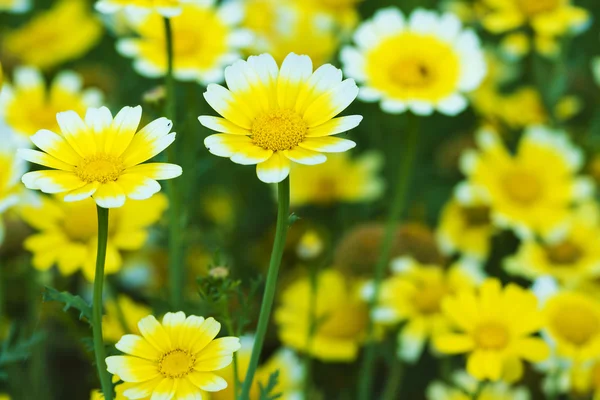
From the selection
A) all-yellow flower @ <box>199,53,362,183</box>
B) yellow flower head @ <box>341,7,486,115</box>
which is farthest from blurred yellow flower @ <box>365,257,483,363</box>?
all-yellow flower @ <box>199,53,362,183</box>

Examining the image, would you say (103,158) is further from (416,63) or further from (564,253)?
(564,253)

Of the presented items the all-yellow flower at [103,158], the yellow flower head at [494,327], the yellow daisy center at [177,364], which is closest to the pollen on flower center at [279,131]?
the all-yellow flower at [103,158]

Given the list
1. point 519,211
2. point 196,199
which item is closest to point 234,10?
point 196,199

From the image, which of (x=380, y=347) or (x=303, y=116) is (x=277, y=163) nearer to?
(x=303, y=116)

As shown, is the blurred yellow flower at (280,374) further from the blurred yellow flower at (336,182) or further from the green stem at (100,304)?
the blurred yellow flower at (336,182)

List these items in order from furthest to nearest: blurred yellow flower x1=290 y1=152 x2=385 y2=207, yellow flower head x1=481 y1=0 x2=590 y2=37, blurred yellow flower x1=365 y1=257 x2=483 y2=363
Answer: blurred yellow flower x1=290 y1=152 x2=385 y2=207
yellow flower head x1=481 y1=0 x2=590 y2=37
blurred yellow flower x1=365 y1=257 x2=483 y2=363

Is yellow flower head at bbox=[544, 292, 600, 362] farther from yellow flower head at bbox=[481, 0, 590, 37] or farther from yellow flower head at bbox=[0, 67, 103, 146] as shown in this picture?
yellow flower head at bbox=[0, 67, 103, 146]
